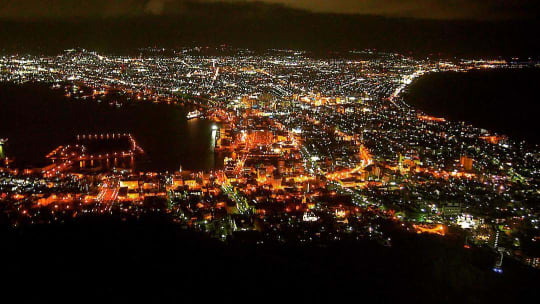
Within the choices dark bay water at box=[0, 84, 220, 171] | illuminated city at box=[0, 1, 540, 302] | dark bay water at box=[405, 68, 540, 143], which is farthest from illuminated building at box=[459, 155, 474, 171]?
dark bay water at box=[0, 84, 220, 171]

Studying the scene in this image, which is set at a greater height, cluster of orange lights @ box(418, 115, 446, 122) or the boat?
cluster of orange lights @ box(418, 115, 446, 122)

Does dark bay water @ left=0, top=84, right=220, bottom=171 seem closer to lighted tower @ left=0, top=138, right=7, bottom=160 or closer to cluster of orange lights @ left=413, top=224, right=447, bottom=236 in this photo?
lighted tower @ left=0, top=138, right=7, bottom=160

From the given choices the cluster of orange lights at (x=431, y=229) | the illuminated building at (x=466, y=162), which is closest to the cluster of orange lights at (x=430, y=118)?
the illuminated building at (x=466, y=162)

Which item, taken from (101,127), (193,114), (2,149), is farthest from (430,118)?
(2,149)

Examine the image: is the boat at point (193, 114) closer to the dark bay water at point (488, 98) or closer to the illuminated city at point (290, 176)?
the illuminated city at point (290, 176)

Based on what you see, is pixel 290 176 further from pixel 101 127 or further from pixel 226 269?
pixel 101 127
